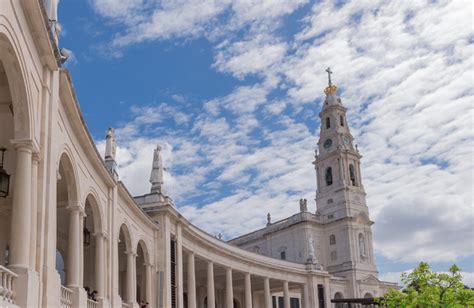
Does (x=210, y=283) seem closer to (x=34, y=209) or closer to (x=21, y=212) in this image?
(x=34, y=209)

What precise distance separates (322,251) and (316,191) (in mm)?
9428

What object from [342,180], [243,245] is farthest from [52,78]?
[243,245]

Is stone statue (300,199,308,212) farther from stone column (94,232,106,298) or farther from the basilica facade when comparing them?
stone column (94,232,106,298)

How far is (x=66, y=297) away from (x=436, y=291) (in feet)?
59.4

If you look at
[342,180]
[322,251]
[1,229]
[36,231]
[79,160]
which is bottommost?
[36,231]

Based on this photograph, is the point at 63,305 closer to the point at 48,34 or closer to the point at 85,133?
the point at 85,133

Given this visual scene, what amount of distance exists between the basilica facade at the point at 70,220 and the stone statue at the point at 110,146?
0.06 metres

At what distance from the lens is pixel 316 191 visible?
89688 mm

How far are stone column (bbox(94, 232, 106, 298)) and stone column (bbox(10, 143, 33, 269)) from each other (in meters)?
10.9

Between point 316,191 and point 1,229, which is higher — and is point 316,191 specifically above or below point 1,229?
above

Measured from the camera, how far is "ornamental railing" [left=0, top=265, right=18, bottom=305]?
13.1 metres

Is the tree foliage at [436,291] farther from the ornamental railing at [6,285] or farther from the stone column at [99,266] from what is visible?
the ornamental railing at [6,285]

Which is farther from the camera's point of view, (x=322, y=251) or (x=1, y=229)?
(x=322, y=251)

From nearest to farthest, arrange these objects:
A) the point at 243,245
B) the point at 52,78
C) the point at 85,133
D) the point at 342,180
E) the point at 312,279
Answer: the point at 52,78 → the point at 85,133 → the point at 312,279 → the point at 342,180 → the point at 243,245
